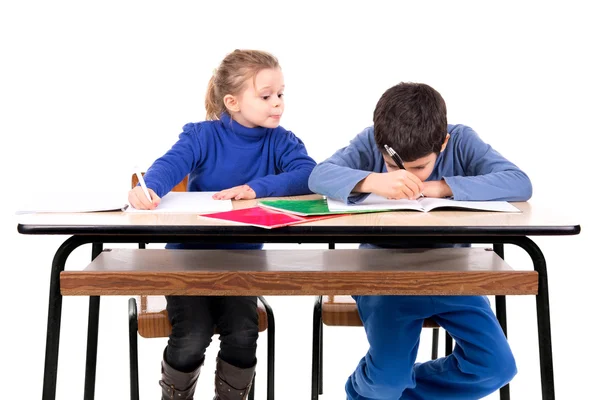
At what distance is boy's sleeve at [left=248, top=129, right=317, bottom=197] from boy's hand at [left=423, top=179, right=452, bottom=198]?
17.0 inches

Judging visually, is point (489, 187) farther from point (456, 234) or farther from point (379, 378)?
point (379, 378)

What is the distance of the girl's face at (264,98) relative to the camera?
3242 millimetres

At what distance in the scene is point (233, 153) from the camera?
10.9 ft

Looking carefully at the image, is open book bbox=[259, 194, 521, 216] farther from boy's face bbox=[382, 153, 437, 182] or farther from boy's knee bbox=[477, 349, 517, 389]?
boy's knee bbox=[477, 349, 517, 389]

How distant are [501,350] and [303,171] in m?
0.79

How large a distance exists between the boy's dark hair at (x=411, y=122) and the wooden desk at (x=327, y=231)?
244mm

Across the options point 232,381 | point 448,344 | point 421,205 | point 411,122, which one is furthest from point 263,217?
point 448,344

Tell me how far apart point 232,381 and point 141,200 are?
63 cm

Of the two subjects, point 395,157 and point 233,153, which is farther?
point 233,153

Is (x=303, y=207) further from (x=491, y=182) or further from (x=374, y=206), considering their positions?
(x=491, y=182)

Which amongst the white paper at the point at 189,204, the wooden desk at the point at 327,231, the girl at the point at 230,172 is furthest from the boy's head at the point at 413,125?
the white paper at the point at 189,204

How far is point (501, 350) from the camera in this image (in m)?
2.93

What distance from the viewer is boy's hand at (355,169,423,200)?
2.77 meters

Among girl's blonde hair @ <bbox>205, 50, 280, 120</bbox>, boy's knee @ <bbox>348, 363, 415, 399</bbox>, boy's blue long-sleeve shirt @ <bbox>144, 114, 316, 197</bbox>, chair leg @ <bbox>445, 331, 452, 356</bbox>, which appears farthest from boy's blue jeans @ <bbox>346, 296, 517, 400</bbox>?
girl's blonde hair @ <bbox>205, 50, 280, 120</bbox>
